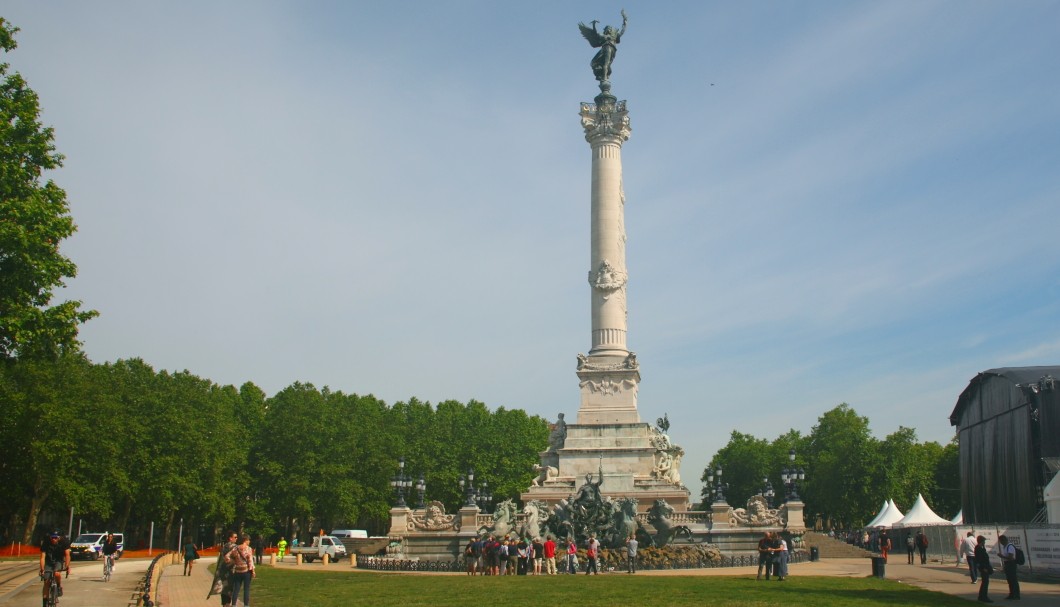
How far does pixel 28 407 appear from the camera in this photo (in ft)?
160

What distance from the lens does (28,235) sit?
1014 inches

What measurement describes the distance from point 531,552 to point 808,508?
65.1 m

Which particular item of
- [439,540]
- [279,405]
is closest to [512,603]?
[439,540]

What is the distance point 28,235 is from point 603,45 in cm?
3889

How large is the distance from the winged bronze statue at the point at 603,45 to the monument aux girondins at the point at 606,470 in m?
0.06

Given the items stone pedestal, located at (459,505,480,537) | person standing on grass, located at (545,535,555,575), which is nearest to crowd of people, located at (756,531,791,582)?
person standing on grass, located at (545,535,555,575)

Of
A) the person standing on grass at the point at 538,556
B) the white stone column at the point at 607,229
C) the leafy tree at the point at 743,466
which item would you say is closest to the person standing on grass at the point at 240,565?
the person standing on grass at the point at 538,556

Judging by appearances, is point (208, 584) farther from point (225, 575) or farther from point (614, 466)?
point (614, 466)

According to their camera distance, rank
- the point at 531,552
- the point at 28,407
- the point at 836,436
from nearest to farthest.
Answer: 1. the point at 531,552
2. the point at 28,407
3. the point at 836,436

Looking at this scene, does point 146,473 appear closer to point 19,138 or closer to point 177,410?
point 177,410

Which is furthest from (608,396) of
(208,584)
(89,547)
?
(89,547)

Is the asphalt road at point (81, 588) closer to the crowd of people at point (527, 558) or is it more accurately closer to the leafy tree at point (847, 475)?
the crowd of people at point (527, 558)

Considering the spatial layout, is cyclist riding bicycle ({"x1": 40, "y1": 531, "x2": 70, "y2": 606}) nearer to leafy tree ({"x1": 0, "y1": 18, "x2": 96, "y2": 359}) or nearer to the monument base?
leafy tree ({"x1": 0, "y1": 18, "x2": 96, "y2": 359})

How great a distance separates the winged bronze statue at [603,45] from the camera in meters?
56.2
